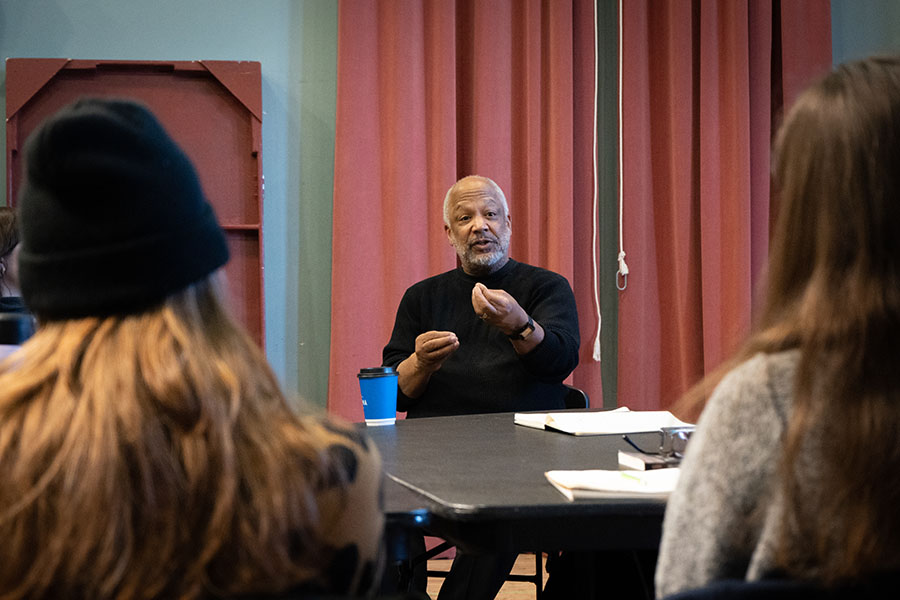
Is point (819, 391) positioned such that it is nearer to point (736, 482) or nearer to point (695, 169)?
point (736, 482)

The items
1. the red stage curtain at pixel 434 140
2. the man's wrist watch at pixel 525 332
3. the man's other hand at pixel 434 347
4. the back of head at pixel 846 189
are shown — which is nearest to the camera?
the back of head at pixel 846 189

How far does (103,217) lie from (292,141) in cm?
293

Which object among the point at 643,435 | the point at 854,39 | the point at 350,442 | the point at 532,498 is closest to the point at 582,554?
the point at 643,435

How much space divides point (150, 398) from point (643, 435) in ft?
4.46

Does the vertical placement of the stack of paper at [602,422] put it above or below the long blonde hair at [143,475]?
below

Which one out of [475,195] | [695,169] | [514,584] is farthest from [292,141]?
[514,584]

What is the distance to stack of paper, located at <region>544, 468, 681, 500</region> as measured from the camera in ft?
4.11

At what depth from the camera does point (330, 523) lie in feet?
2.59

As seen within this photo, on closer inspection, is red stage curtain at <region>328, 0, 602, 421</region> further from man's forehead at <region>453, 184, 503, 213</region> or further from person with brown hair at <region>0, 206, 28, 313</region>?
person with brown hair at <region>0, 206, 28, 313</region>

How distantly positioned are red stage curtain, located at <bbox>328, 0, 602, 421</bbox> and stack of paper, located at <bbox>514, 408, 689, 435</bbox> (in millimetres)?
1490

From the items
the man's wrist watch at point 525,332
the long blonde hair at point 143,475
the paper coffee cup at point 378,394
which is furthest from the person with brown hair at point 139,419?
the man's wrist watch at point 525,332

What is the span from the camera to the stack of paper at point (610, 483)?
4.11 feet

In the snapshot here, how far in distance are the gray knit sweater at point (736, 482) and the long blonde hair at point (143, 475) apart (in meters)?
0.35

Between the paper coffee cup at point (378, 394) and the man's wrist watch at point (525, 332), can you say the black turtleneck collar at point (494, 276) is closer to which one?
the man's wrist watch at point (525, 332)
